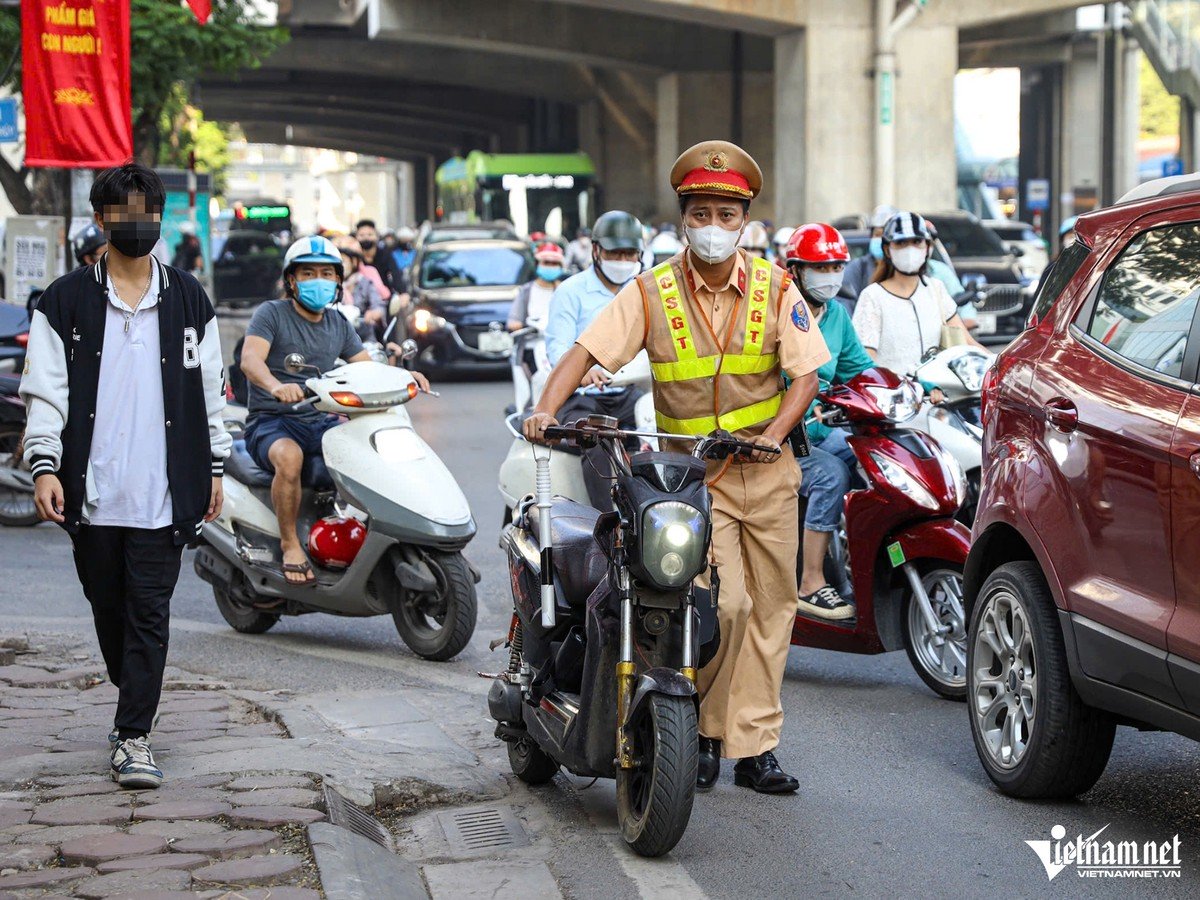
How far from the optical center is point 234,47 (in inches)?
981

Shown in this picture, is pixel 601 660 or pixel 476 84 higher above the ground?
pixel 476 84

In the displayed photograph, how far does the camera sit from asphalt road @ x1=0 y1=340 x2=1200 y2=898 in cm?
492

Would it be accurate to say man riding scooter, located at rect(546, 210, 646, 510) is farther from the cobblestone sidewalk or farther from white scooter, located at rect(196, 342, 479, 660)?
the cobblestone sidewalk

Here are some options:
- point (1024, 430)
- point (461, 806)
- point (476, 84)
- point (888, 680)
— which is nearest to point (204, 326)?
point (461, 806)

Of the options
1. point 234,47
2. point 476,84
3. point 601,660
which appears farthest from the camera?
point 476,84

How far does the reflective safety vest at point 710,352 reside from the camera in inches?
216

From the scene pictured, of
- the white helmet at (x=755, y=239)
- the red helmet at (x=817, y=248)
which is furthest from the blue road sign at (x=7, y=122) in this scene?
the red helmet at (x=817, y=248)

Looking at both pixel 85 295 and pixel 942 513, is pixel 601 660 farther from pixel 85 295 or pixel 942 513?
pixel 942 513

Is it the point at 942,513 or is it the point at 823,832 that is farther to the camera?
the point at 942,513

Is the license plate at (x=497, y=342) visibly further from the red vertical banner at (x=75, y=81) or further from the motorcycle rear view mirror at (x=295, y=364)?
the motorcycle rear view mirror at (x=295, y=364)

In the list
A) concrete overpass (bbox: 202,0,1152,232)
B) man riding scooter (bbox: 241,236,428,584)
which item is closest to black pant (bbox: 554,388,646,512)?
man riding scooter (bbox: 241,236,428,584)

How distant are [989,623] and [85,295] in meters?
2.97

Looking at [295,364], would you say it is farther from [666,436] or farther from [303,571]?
[666,436]

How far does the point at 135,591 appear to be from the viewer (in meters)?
5.57
